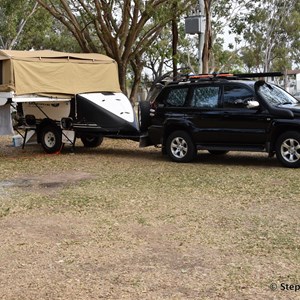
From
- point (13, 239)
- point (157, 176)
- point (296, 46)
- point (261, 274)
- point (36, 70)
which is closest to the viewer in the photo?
point (261, 274)

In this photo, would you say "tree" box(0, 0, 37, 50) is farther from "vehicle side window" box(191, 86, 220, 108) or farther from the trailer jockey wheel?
"vehicle side window" box(191, 86, 220, 108)

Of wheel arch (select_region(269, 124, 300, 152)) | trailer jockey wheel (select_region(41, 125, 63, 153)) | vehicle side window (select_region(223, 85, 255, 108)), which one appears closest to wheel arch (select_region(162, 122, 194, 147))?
vehicle side window (select_region(223, 85, 255, 108))

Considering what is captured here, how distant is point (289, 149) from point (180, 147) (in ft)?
7.96

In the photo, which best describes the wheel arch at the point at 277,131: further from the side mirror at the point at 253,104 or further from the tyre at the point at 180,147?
the tyre at the point at 180,147

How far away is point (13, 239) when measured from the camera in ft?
20.4

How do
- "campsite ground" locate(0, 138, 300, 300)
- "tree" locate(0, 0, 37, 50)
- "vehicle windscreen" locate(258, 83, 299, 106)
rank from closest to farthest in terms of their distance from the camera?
"campsite ground" locate(0, 138, 300, 300) → "vehicle windscreen" locate(258, 83, 299, 106) → "tree" locate(0, 0, 37, 50)

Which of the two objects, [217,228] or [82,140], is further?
[82,140]

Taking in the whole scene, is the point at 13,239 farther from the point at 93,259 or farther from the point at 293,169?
the point at 293,169

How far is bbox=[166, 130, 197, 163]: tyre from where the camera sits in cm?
Result: 1174

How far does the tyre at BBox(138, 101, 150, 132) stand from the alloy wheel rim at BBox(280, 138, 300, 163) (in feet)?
11.0

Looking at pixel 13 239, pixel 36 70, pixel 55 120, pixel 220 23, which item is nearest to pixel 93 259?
pixel 13 239

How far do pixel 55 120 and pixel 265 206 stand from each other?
777 centimetres

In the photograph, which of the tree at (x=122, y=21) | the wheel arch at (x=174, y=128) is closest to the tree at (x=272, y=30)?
the tree at (x=122, y=21)

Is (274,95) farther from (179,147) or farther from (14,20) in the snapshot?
(14,20)
